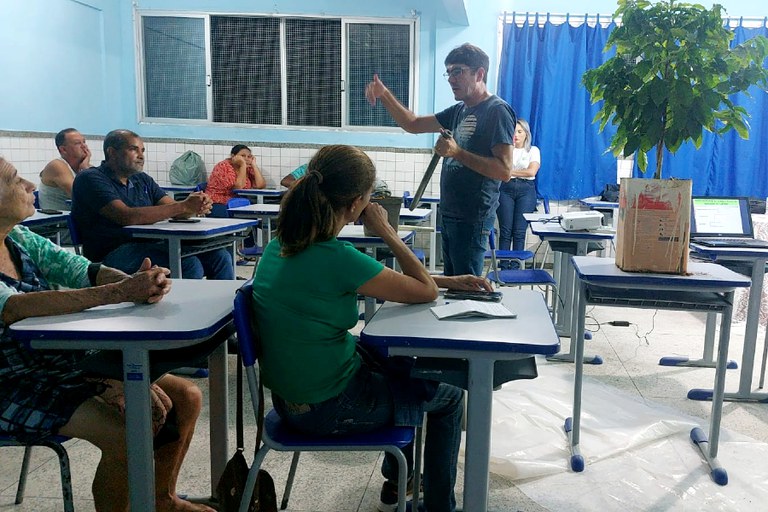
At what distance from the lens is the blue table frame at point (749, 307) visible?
291cm

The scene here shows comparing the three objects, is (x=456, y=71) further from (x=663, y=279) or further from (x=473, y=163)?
(x=663, y=279)

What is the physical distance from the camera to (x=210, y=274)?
3.89 m

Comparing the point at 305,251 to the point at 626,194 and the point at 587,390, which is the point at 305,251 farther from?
the point at 587,390

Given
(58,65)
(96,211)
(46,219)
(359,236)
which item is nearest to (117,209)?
(96,211)

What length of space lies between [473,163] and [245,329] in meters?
1.46

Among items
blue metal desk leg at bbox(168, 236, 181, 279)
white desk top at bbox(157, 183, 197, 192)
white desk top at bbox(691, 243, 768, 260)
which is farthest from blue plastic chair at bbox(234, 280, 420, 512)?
white desk top at bbox(157, 183, 197, 192)

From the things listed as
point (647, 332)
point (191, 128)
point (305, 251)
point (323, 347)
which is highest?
point (191, 128)

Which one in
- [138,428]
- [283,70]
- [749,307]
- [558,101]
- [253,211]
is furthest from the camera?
[283,70]

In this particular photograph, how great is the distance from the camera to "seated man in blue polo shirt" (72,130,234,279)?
124 inches

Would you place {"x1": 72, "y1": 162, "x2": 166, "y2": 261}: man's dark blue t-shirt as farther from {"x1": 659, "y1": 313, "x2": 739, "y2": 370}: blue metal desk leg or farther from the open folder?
{"x1": 659, "y1": 313, "x2": 739, "y2": 370}: blue metal desk leg

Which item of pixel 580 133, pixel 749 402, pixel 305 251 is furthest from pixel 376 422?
pixel 580 133

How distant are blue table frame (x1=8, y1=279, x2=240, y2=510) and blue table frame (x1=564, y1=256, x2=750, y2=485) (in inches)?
51.7

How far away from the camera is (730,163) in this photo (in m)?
6.39

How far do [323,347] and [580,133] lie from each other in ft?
18.4
